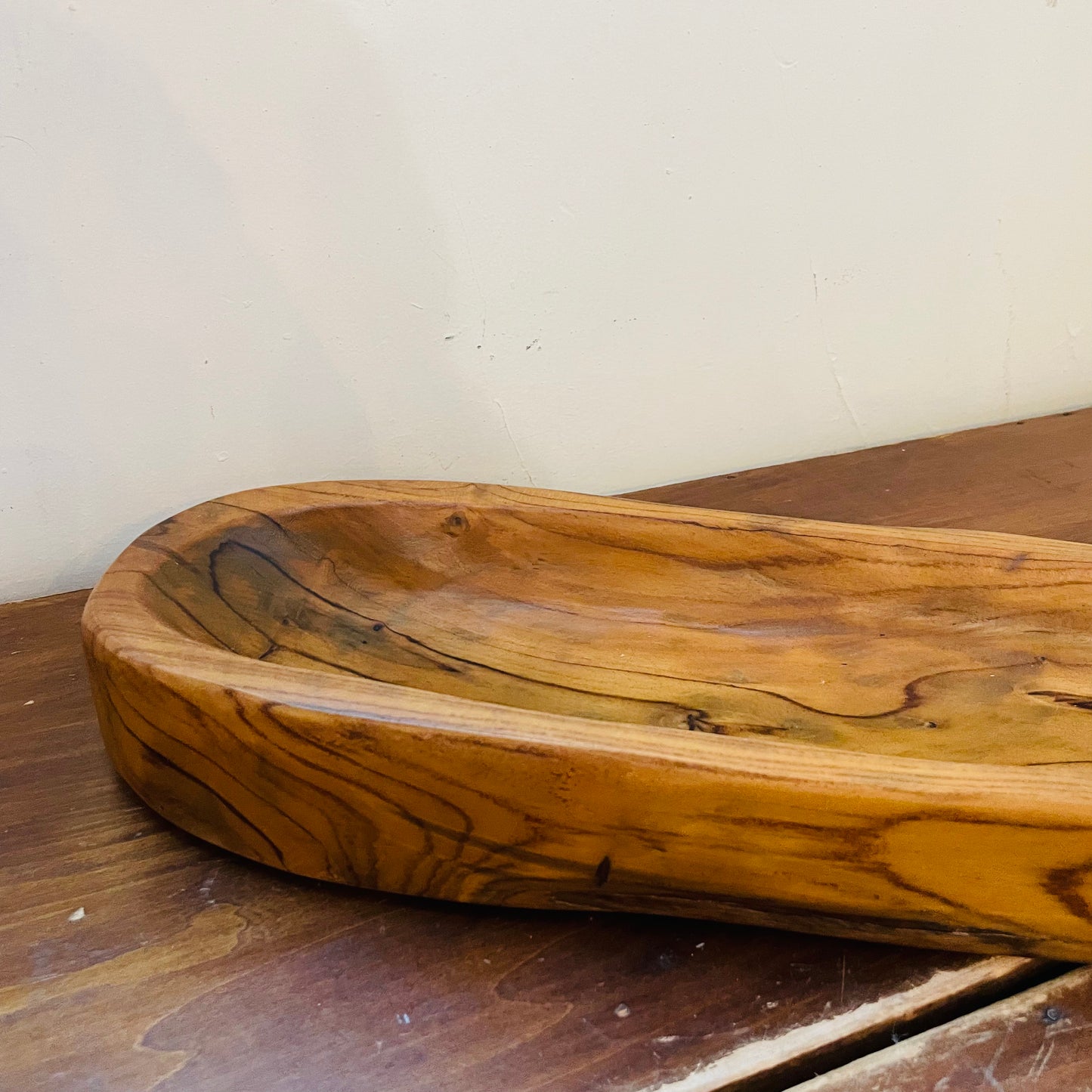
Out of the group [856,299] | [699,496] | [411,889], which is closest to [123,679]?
[411,889]

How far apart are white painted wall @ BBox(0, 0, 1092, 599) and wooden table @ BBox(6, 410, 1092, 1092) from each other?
11.7 inches

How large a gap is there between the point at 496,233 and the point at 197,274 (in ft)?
0.66

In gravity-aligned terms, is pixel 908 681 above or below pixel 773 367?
below

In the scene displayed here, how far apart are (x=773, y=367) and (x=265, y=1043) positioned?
A: 0.62 metres

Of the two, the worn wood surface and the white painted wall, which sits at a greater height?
the white painted wall

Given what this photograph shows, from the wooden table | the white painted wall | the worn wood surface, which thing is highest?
→ the white painted wall

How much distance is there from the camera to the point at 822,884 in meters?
0.33

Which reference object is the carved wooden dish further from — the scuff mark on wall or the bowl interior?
the scuff mark on wall

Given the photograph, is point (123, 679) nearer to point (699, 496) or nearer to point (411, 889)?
point (411, 889)

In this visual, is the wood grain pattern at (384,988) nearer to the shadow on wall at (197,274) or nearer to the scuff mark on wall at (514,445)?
the shadow on wall at (197,274)

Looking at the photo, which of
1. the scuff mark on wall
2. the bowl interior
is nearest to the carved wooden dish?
the bowl interior

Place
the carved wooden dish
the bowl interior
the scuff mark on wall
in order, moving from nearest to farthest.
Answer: the carved wooden dish → the bowl interior → the scuff mark on wall

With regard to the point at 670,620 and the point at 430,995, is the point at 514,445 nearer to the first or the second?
the point at 670,620

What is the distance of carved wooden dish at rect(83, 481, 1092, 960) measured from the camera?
323 millimetres
